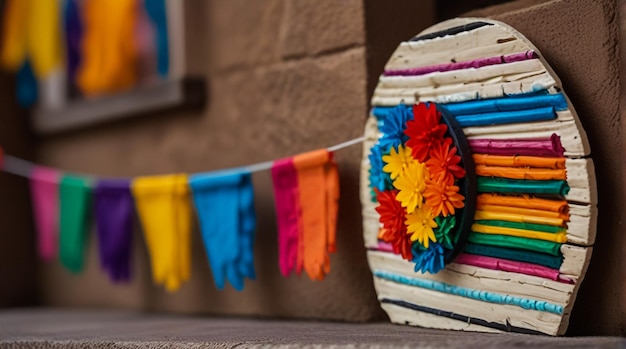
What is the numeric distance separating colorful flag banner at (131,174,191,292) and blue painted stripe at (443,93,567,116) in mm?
744

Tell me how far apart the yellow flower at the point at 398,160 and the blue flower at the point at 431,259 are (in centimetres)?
14

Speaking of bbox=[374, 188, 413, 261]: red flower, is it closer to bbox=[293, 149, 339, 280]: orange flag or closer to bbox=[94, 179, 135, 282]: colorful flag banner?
bbox=[293, 149, 339, 280]: orange flag

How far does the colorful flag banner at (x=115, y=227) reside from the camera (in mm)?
2041

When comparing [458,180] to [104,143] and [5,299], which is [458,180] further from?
[5,299]

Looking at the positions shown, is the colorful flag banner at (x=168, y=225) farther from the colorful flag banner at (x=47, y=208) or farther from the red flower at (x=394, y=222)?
the red flower at (x=394, y=222)

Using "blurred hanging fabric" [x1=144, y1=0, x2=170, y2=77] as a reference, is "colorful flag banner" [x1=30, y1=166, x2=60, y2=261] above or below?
below

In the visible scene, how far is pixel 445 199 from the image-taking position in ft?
4.33

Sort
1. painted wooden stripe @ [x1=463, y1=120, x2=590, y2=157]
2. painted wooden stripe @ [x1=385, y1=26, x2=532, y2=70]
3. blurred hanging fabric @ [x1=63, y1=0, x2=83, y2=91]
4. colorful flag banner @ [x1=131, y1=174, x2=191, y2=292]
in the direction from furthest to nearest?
blurred hanging fabric @ [x1=63, y1=0, x2=83, y2=91] < colorful flag banner @ [x1=131, y1=174, x2=191, y2=292] < painted wooden stripe @ [x1=385, y1=26, x2=532, y2=70] < painted wooden stripe @ [x1=463, y1=120, x2=590, y2=157]

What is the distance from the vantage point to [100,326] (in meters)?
1.75

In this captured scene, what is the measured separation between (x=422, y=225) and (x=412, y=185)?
0.07m

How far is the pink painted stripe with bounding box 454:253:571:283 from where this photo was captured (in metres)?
Result: 1.23

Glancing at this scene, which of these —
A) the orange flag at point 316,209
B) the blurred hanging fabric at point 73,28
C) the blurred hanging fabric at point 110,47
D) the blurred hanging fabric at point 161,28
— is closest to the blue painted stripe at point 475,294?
the orange flag at point 316,209

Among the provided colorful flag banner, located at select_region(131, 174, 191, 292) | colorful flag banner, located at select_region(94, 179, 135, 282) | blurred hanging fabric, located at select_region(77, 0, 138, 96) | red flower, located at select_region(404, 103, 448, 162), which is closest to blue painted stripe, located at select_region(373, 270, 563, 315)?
red flower, located at select_region(404, 103, 448, 162)

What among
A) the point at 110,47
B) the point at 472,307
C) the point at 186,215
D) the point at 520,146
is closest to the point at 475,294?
the point at 472,307
